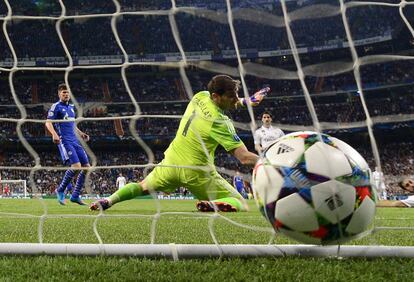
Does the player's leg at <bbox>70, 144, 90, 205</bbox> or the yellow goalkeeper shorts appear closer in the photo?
the yellow goalkeeper shorts

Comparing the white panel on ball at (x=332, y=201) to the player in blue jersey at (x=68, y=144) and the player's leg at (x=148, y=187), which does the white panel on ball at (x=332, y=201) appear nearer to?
the player's leg at (x=148, y=187)

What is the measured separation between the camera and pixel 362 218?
7.02ft

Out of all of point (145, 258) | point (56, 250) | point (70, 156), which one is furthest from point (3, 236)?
point (70, 156)

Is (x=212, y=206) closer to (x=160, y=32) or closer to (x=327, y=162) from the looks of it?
(x=327, y=162)

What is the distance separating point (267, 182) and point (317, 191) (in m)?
0.25

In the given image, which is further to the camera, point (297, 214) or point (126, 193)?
point (126, 193)

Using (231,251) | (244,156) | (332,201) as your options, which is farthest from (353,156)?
(244,156)

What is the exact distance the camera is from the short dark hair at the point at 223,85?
13.8ft

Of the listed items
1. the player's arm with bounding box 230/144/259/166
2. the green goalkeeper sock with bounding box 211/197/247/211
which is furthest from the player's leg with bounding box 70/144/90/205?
the player's arm with bounding box 230/144/259/166

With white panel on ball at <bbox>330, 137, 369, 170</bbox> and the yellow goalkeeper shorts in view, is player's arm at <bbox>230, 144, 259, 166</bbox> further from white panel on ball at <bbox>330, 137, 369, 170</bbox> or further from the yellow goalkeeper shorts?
white panel on ball at <bbox>330, 137, 369, 170</bbox>

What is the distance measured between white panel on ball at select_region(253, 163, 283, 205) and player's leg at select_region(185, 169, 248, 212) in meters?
2.34

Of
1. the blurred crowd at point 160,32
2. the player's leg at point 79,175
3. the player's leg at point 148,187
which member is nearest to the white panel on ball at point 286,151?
the player's leg at point 148,187

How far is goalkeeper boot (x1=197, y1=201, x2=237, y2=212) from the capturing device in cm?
466

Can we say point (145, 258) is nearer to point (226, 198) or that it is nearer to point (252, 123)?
point (252, 123)
